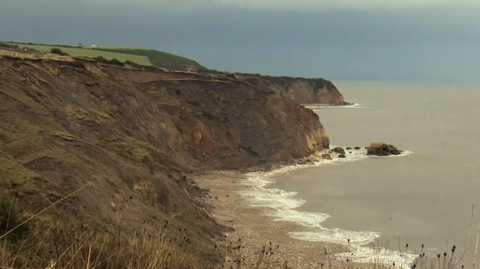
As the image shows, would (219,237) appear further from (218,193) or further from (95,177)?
(218,193)

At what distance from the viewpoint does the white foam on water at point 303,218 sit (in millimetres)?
19906

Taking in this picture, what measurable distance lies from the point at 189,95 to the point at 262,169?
37.4 ft

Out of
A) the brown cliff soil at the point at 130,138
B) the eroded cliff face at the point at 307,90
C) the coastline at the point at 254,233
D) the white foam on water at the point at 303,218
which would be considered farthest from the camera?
the eroded cliff face at the point at 307,90

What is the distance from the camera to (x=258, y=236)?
22.9 meters

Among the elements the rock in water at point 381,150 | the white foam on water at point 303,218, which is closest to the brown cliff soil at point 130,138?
the white foam on water at point 303,218

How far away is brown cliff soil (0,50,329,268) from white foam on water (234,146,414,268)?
3.63 m

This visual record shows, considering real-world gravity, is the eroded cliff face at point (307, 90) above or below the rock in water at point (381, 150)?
above

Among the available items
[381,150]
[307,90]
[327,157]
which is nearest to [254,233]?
[327,157]

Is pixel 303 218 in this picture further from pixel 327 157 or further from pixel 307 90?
pixel 307 90

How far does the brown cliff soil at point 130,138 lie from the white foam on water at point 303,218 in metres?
3.63

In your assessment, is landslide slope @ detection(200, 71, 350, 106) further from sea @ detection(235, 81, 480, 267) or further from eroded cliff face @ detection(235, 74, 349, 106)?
sea @ detection(235, 81, 480, 267)

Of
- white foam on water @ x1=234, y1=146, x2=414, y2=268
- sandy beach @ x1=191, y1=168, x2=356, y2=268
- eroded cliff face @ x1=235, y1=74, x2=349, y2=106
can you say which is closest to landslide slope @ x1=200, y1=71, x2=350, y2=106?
eroded cliff face @ x1=235, y1=74, x2=349, y2=106

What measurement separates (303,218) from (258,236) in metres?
5.53

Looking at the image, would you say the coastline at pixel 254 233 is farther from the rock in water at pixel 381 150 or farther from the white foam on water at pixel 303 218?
the rock in water at pixel 381 150
